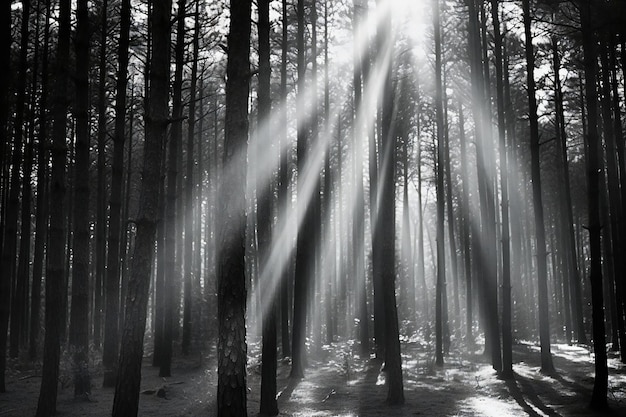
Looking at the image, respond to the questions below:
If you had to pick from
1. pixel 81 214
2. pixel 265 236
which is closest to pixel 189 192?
pixel 81 214

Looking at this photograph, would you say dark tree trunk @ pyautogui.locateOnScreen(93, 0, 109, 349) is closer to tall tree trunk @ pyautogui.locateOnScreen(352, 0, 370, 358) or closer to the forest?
the forest

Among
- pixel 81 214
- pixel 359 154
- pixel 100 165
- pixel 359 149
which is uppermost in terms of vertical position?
pixel 359 149

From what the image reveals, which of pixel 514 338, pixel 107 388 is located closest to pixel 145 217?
pixel 107 388

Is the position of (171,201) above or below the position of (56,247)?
above

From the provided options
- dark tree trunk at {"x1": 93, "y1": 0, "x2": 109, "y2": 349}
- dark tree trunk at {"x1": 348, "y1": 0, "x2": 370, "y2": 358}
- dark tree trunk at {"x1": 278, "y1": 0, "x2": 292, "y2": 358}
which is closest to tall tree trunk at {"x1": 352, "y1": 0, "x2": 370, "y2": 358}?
dark tree trunk at {"x1": 348, "y1": 0, "x2": 370, "y2": 358}

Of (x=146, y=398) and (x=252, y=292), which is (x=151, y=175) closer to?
(x=146, y=398)

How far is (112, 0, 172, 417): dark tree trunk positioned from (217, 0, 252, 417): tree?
50.0 inches

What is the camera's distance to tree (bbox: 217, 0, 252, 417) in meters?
6.18

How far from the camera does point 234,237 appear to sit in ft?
21.2

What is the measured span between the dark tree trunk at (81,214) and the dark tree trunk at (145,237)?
2950mm

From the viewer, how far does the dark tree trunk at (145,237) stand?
709 cm

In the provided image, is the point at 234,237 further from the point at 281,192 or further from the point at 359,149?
the point at 359,149

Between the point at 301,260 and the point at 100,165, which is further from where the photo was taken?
the point at 100,165

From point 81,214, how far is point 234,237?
4.91m
